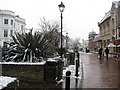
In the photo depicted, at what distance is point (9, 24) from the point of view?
232ft

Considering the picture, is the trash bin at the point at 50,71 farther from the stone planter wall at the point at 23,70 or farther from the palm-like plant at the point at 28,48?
the palm-like plant at the point at 28,48

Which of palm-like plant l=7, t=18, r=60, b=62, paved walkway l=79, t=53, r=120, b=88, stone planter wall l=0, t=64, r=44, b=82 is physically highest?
palm-like plant l=7, t=18, r=60, b=62

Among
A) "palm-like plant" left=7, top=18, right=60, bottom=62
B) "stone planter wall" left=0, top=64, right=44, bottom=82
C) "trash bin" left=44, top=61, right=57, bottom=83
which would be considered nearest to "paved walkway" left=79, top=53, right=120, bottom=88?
"trash bin" left=44, top=61, right=57, bottom=83

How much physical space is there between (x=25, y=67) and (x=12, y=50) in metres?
3.90

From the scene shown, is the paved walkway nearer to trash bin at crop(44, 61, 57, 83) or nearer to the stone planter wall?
trash bin at crop(44, 61, 57, 83)

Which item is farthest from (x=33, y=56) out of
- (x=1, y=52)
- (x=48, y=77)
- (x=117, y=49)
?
(x=117, y=49)

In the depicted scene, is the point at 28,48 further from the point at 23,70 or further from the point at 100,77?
the point at 100,77

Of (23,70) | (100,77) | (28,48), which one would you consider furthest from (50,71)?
(28,48)

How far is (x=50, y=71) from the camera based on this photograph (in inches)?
495

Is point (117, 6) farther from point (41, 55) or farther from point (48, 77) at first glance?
point (48, 77)

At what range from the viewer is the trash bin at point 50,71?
41.0 feet

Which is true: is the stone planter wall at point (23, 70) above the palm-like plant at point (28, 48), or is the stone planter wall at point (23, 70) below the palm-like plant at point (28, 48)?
below

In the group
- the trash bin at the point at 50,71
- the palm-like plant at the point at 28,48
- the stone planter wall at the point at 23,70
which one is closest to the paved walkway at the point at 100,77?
the trash bin at the point at 50,71

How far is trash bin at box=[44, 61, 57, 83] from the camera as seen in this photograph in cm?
1251
